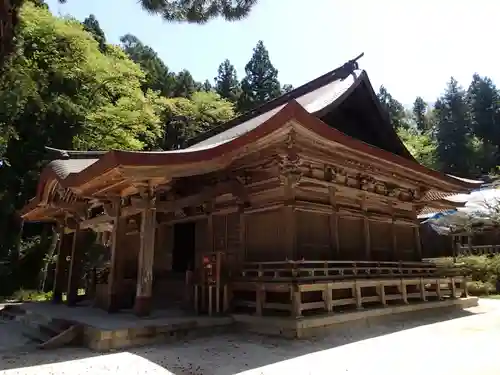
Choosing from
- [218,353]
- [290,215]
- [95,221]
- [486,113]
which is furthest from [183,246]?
[486,113]

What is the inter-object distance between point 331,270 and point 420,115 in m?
65.7

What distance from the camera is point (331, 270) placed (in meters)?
7.97

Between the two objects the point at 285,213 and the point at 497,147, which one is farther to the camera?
the point at 497,147

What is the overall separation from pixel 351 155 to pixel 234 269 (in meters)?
3.59

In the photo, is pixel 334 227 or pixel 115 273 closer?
pixel 115 273

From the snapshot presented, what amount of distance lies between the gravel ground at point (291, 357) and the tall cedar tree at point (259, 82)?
40430 millimetres

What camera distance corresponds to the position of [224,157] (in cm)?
714

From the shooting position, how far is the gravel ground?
516cm

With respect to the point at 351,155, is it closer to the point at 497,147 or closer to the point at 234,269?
the point at 234,269

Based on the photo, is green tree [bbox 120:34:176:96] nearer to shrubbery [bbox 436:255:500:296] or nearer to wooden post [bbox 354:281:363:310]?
shrubbery [bbox 436:255:500:296]

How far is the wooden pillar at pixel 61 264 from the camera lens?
451 inches

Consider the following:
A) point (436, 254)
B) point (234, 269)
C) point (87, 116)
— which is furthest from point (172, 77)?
point (234, 269)

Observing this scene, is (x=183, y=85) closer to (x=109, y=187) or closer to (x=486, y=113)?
(x=486, y=113)

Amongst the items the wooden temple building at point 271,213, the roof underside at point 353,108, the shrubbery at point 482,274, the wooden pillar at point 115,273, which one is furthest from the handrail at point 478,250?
the wooden pillar at point 115,273
